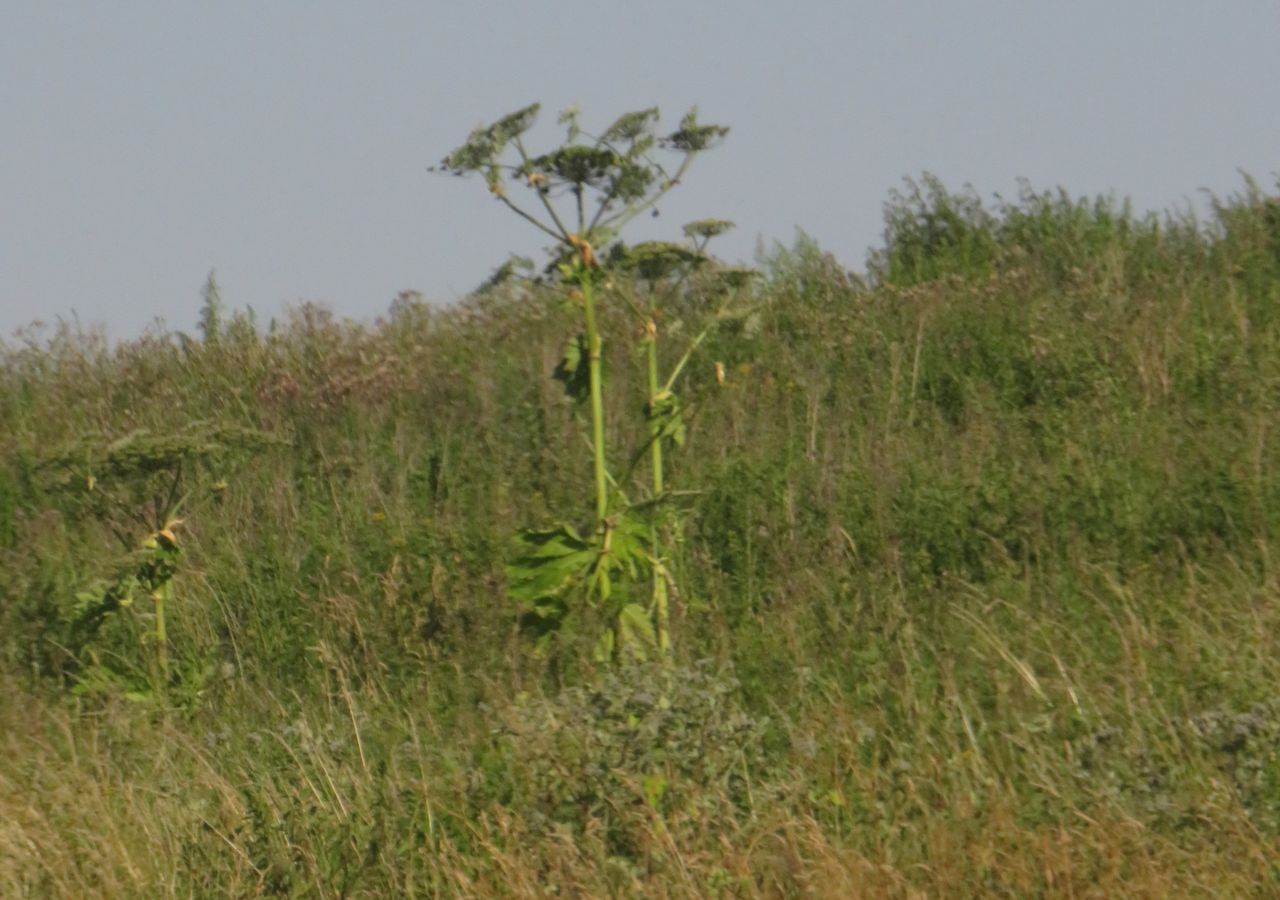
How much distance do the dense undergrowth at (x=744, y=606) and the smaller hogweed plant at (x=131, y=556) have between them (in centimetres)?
5

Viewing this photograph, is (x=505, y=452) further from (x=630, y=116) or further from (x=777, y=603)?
(x=630, y=116)

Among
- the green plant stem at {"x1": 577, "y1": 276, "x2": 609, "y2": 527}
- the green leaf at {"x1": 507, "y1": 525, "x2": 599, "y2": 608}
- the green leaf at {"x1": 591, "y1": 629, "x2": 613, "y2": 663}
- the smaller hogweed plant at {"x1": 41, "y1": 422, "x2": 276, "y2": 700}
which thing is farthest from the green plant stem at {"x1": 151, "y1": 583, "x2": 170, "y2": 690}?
the green plant stem at {"x1": 577, "y1": 276, "x2": 609, "y2": 527}

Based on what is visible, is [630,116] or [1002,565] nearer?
[630,116]

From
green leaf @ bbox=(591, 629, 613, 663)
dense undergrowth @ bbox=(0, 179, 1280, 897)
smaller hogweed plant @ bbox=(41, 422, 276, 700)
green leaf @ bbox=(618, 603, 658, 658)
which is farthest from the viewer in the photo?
smaller hogweed plant @ bbox=(41, 422, 276, 700)

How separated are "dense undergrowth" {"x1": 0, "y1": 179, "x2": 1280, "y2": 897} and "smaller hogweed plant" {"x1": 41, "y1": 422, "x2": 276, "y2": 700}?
0.05m

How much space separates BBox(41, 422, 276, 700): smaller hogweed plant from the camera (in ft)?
19.5

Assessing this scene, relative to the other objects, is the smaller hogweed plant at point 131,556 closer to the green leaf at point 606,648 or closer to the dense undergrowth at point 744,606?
the dense undergrowth at point 744,606

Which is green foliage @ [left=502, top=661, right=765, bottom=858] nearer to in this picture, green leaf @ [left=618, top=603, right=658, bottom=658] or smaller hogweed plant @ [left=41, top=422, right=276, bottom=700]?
green leaf @ [left=618, top=603, right=658, bottom=658]

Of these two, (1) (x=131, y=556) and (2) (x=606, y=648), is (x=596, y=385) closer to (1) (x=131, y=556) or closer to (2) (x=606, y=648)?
(2) (x=606, y=648)

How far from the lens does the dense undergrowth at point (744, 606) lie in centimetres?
422

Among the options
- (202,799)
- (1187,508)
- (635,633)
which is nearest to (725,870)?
(635,633)

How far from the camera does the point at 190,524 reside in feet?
25.0

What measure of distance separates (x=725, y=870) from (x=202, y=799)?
1626 millimetres

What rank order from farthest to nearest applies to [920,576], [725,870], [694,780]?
[920,576] → [694,780] → [725,870]
